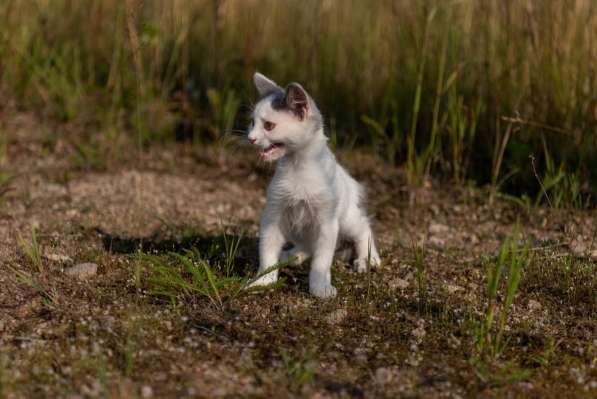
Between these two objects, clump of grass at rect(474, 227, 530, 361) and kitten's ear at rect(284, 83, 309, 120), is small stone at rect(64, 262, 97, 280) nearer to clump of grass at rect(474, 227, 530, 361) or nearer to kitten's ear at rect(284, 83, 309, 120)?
kitten's ear at rect(284, 83, 309, 120)

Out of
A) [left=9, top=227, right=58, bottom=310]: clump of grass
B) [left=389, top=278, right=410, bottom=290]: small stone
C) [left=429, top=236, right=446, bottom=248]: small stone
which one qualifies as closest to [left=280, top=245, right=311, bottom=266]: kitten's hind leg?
[left=389, top=278, right=410, bottom=290]: small stone

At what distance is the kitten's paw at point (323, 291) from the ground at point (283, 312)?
0.04 m

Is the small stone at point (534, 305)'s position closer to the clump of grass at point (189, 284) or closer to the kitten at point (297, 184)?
the kitten at point (297, 184)

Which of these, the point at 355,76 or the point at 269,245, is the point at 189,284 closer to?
the point at 269,245

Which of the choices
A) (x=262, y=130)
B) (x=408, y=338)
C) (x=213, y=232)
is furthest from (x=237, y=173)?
(x=408, y=338)

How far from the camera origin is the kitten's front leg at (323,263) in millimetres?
3725

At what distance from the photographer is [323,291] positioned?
12.2 ft

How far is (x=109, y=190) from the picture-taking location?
5543 mm

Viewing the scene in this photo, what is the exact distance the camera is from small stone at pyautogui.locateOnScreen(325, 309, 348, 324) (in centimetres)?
346

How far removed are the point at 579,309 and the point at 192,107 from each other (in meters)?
3.92

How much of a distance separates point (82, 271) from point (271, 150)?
1.09 metres

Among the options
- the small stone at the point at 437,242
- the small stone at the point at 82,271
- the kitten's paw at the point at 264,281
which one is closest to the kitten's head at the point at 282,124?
the kitten's paw at the point at 264,281

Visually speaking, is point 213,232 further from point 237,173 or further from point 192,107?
point 192,107

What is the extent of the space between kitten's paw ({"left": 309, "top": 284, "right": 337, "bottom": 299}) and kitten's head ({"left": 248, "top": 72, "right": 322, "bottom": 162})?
653mm
